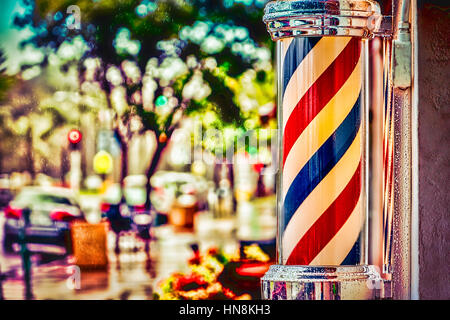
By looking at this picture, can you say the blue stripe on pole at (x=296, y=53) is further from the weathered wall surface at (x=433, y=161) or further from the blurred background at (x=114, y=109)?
the blurred background at (x=114, y=109)

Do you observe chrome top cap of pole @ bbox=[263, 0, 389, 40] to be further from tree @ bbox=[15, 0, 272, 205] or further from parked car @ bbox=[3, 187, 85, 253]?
parked car @ bbox=[3, 187, 85, 253]

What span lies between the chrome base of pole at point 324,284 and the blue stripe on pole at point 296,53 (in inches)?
23.9

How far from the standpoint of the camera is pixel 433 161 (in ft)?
11.0

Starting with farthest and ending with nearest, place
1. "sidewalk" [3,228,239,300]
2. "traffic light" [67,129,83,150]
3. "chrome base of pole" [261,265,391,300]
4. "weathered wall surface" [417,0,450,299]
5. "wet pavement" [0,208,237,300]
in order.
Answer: "traffic light" [67,129,83,150], "wet pavement" [0,208,237,300], "sidewalk" [3,228,239,300], "weathered wall surface" [417,0,450,299], "chrome base of pole" [261,265,391,300]

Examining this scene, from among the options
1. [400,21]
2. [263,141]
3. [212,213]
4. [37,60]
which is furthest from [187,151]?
[400,21]

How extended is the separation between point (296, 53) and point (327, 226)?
0.56 m

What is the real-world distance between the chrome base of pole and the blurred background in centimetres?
1032

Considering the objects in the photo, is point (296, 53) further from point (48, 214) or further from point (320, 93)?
point (48, 214)

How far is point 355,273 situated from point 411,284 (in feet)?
2.08

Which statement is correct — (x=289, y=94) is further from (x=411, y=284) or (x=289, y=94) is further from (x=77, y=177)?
(x=77, y=177)

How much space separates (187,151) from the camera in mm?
24078

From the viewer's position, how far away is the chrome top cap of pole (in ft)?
9.66

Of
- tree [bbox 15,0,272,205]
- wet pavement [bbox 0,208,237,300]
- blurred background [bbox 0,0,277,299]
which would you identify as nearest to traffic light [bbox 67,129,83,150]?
blurred background [bbox 0,0,277,299]

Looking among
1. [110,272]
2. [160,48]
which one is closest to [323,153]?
[160,48]
